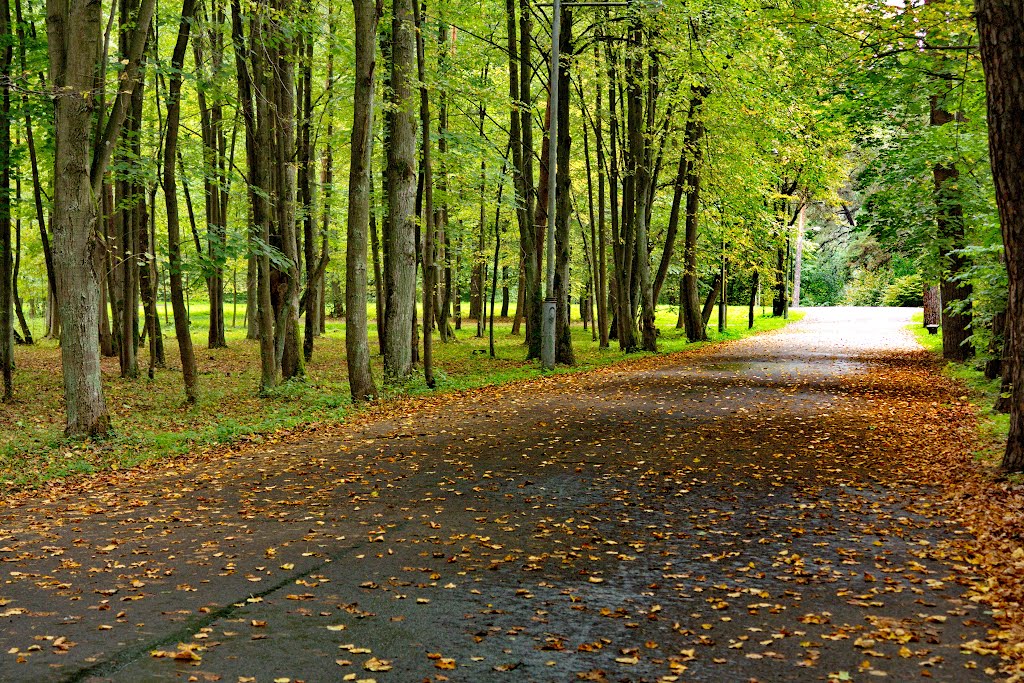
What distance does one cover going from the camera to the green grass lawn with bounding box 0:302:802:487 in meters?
10.7

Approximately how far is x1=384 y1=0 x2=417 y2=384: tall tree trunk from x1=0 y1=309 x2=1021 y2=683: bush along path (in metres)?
5.24

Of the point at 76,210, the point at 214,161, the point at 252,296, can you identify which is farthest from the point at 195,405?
the point at 252,296

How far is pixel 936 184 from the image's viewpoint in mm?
18641

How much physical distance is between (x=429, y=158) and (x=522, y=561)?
1116cm

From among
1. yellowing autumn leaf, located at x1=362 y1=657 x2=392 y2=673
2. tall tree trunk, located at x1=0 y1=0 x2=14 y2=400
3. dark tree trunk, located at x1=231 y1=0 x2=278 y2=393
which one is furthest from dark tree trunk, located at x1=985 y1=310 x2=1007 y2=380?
tall tree trunk, located at x1=0 y1=0 x2=14 y2=400

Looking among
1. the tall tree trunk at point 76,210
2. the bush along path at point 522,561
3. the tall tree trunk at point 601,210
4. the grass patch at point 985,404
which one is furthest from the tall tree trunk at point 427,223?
the grass patch at point 985,404

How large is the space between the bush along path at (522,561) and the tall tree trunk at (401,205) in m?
5.24

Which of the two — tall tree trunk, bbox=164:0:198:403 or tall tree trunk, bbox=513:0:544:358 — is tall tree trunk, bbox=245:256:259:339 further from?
tall tree trunk, bbox=164:0:198:403

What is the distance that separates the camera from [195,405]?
15.7 m

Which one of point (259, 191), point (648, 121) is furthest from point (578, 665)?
point (648, 121)

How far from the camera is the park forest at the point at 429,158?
446 inches

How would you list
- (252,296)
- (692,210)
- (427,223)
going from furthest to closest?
(692,210) < (252,296) < (427,223)

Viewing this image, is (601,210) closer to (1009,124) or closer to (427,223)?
(427,223)

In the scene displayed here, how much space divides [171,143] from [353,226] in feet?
10.7
